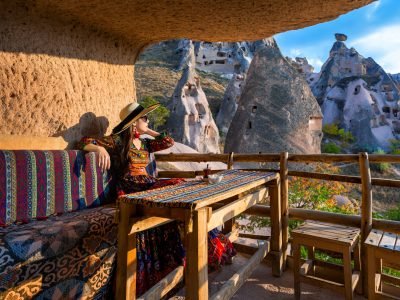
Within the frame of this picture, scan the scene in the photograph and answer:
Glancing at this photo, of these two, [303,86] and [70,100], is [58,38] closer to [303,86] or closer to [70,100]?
[70,100]

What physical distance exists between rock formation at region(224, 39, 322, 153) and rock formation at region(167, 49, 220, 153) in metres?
3.67

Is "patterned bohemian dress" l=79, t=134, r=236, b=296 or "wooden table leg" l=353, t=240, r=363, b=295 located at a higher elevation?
"patterned bohemian dress" l=79, t=134, r=236, b=296

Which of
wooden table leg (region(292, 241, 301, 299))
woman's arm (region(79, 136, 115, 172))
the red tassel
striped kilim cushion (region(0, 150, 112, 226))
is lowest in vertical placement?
wooden table leg (region(292, 241, 301, 299))

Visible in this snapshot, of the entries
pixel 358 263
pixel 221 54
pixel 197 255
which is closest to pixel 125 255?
pixel 197 255

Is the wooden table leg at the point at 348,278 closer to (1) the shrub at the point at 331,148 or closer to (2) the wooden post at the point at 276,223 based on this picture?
(2) the wooden post at the point at 276,223

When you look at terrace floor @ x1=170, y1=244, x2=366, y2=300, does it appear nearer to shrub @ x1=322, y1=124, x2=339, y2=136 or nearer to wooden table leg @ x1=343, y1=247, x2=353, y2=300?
wooden table leg @ x1=343, y1=247, x2=353, y2=300

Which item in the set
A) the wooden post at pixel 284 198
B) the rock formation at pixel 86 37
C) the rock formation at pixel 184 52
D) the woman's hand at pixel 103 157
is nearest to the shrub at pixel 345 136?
the rock formation at pixel 184 52

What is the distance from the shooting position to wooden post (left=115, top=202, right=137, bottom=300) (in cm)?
189

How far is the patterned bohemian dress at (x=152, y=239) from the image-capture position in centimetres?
251

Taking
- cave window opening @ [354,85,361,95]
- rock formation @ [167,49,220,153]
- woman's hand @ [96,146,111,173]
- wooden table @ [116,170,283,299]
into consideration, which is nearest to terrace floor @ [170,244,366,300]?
wooden table @ [116,170,283,299]

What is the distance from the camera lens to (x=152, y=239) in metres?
2.60

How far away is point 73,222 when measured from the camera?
7.04ft

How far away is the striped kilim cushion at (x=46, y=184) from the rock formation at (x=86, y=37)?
1.66 feet

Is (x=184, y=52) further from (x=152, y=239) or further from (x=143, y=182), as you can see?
(x=152, y=239)
